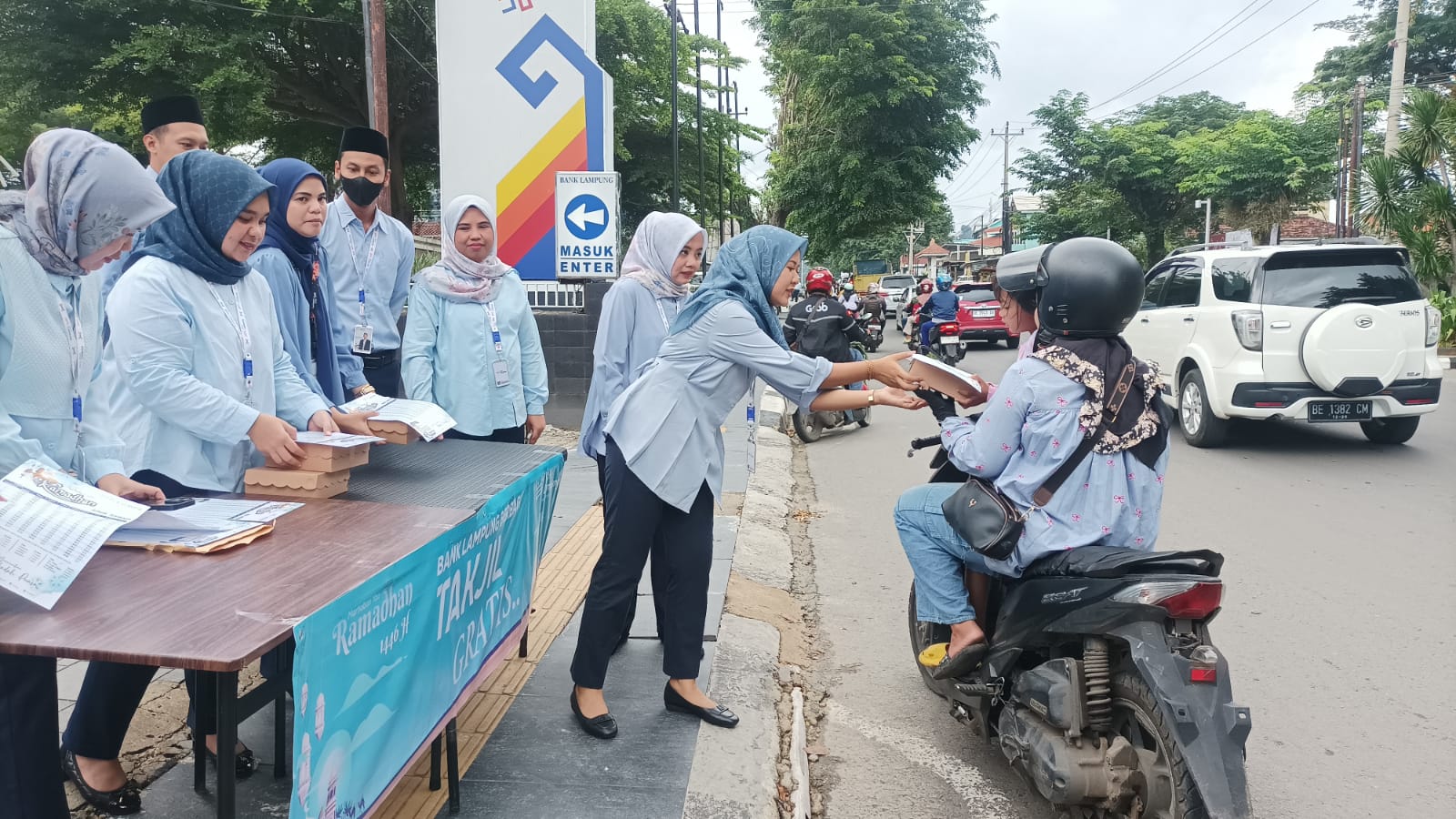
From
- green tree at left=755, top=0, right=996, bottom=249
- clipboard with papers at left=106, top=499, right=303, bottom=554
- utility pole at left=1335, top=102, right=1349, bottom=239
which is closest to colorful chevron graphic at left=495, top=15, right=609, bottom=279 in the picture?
clipboard with papers at left=106, top=499, right=303, bottom=554

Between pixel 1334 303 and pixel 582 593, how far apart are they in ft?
21.9

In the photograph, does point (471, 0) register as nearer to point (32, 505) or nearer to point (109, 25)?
point (32, 505)

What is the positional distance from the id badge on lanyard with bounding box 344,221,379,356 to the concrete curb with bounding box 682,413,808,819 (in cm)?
201

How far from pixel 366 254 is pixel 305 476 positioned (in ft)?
6.86

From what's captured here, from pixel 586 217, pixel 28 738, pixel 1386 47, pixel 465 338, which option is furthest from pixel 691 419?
pixel 1386 47

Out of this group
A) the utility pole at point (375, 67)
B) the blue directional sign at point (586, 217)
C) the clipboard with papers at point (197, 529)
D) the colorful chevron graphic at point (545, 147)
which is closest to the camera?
the clipboard with papers at point (197, 529)

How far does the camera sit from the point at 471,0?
830 centimetres

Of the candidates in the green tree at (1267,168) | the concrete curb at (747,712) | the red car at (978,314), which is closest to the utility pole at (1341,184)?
the green tree at (1267,168)

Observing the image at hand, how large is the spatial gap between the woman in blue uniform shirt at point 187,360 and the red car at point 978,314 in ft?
59.5

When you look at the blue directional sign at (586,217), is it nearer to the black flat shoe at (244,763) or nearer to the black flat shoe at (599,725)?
the black flat shoe at (599,725)

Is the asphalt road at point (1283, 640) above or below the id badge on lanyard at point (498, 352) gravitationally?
below

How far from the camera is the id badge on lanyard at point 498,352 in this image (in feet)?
13.6

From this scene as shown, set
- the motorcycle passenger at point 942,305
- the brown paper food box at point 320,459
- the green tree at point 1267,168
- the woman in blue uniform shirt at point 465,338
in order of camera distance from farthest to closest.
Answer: the green tree at point 1267,168 < the motorcycle passenger at point 942,305 < the woman in blue uniform shirt at point 465,338 < the brown paper food box at point 320,459

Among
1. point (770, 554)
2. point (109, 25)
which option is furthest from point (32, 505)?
point (109, 25)
